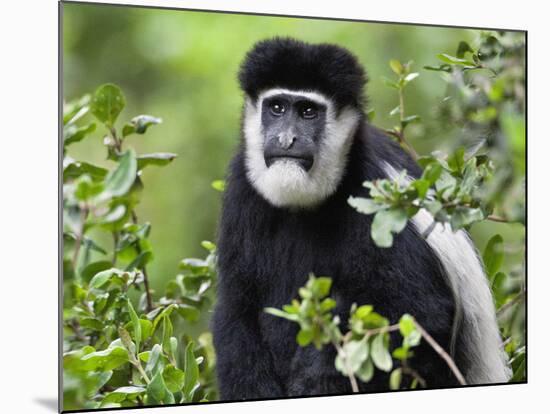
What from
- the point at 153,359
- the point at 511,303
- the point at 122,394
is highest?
the point at 511,303

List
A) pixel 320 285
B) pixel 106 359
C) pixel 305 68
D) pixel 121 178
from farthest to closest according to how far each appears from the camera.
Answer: pixel 305 68 < pixel 106 359 < pixel 121 178 < pixel 320 285

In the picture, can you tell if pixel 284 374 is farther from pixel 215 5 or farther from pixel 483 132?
pixel 215 5

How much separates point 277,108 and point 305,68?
0.15 metres

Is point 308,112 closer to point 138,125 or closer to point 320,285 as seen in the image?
point 138,125

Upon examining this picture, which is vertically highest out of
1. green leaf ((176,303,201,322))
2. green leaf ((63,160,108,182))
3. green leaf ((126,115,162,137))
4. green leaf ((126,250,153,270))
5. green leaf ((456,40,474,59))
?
green leaf ((456,40,474,59))

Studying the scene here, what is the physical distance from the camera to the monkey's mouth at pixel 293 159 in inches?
108

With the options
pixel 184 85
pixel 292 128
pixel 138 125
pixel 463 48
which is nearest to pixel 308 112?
pixel 292 128

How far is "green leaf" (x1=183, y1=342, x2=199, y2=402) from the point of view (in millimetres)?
2691

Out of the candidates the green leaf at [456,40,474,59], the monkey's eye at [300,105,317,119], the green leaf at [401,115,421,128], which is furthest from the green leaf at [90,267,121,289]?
the green leaf at [456,40,474,59]

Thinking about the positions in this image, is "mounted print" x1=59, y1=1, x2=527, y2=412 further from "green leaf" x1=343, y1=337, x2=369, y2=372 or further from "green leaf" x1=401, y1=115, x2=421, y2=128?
"green leaf" x1=343, y1=337, x2=369, y2=372

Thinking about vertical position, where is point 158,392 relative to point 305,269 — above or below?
below

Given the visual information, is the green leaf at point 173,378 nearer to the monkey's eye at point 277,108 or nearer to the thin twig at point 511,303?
the monkey's eye at point 277,108

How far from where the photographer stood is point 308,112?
2855mm

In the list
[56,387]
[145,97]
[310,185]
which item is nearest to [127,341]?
[56,387]
